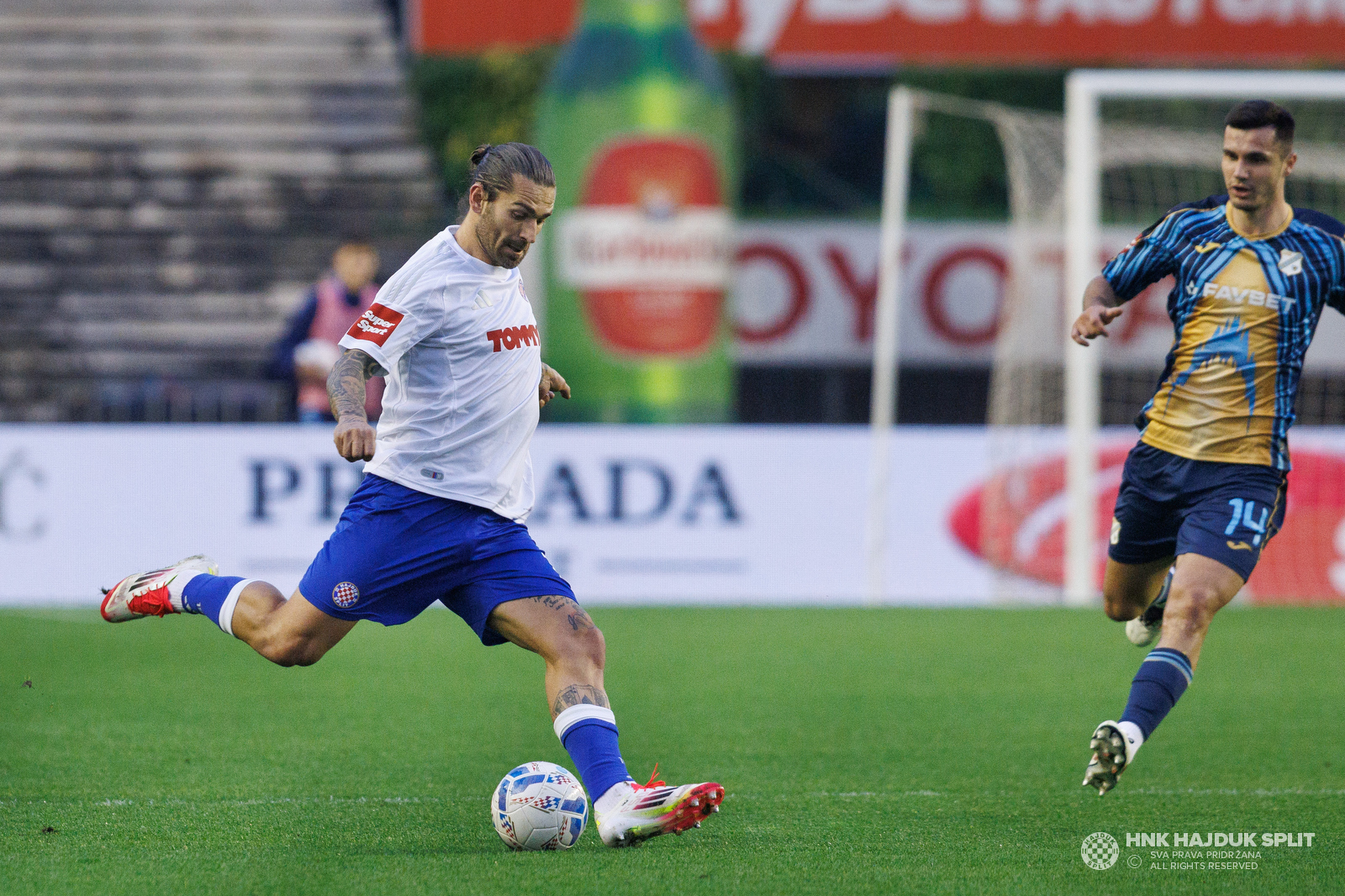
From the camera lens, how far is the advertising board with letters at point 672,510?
12.5 m

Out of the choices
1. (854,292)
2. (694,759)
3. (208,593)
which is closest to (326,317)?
(694,759)

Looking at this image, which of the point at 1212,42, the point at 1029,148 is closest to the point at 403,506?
the point at 1029,148

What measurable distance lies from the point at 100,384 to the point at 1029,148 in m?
8.78

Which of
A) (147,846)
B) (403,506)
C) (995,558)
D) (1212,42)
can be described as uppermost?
(1212,42)

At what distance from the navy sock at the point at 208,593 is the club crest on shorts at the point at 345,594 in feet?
1.82

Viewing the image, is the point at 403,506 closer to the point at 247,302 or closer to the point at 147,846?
the point at 147,846

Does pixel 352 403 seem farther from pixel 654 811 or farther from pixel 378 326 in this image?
pixel 654 811

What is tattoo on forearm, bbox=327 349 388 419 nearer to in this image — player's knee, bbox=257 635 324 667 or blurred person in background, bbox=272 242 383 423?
player's knee, bbox=257 635 324 667

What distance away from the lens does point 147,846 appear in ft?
16.0

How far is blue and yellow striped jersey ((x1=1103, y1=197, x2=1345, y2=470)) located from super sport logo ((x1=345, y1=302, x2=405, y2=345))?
8.00ft

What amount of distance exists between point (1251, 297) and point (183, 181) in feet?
52.3

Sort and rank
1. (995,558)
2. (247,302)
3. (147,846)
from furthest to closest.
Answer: (247,302)
(995,558)
(147,846)

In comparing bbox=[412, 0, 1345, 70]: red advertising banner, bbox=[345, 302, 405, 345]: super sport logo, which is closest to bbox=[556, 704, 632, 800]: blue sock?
bbox=[345, 302, 405, 345]: super sport logo

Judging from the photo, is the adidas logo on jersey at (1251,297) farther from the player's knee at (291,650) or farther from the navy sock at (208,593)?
the navy sock at (208,593)
